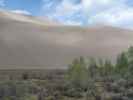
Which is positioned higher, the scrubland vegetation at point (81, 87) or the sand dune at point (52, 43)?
the sand dune at point (52, 43)

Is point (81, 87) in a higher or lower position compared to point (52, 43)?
lower

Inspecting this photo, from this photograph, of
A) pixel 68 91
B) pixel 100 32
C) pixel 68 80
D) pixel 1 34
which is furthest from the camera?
pixel 100 32

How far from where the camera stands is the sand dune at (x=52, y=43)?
136m

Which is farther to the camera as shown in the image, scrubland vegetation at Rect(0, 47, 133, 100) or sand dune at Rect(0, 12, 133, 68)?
sand dune at Rect(0, 12, 133, 68)

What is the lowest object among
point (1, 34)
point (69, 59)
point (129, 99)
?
point (129, 99)

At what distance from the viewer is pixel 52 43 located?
528 ft

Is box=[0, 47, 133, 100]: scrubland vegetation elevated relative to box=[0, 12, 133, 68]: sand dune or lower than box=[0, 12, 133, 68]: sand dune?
lower

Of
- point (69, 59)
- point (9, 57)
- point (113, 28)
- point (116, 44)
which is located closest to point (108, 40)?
point (116, 44)

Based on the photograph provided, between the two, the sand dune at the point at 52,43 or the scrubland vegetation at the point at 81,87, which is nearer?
the scrubland vegetation at the point at 81,87

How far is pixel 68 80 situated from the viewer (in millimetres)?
49062

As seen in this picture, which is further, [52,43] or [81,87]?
[52,43]

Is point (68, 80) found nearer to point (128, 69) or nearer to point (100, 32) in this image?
point (128, 69)

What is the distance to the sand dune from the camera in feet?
448

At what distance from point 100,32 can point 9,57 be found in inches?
2429
